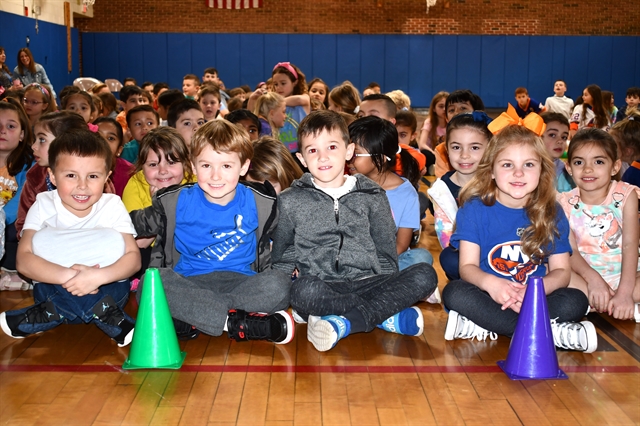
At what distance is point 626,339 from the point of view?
301cm

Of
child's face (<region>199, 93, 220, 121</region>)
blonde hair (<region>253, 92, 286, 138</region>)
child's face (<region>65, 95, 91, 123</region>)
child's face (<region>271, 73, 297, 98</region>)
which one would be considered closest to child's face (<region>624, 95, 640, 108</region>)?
child's face (<region>271, 73, 297, 98</region>)

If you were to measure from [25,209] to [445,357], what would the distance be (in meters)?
2.26

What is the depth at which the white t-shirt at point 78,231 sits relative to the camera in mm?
2963

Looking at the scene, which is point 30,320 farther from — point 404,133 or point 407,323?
point 404,133

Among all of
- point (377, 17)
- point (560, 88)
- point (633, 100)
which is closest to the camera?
point (633, 100)

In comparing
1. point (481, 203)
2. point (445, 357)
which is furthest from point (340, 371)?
point (481, 203)

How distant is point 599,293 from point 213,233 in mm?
1755

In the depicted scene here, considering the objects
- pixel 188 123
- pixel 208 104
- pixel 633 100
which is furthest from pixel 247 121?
pixel 633 100

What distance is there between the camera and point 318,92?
25.7ft

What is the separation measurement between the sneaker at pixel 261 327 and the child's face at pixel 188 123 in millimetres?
2208

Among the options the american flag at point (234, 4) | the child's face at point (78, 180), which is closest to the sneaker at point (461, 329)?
the child's face at point (78, 180)

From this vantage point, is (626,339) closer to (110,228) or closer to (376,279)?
(376,279)

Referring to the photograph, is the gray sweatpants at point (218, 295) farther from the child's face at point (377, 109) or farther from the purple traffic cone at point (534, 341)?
the child's face at point (377, 109)

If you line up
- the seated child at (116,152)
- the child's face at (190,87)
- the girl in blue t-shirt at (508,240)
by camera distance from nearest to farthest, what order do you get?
the girl in blue t-shirt at (508,240), the seated child at (116,152), the child's face at (190,87)
